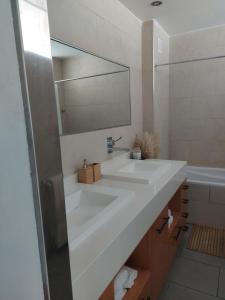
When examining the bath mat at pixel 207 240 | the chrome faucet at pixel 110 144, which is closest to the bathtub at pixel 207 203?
the bath mat at pixel 207 240

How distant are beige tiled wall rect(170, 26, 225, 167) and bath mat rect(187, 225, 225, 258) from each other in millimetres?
975

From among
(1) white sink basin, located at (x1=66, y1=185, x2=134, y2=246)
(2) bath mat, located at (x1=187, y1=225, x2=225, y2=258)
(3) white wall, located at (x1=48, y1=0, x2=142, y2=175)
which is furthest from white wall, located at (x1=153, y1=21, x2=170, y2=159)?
(1) white sink basin, located at (x1=66, y1=185, x2=134, y2=246)

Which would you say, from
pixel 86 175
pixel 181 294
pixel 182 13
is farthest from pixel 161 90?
pixel 181 294

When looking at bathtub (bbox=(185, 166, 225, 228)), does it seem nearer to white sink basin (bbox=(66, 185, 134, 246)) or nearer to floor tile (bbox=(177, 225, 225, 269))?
floor tile (bbox=(177, 225, 225, 269))

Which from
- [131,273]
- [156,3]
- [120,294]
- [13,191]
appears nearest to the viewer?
[13,191]

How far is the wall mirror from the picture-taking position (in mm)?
1350

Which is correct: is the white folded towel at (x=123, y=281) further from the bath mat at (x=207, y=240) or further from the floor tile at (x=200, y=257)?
the bath mat at (x=207, y=240)

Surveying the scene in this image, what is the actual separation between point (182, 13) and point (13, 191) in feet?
8.57

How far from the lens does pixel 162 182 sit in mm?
1384

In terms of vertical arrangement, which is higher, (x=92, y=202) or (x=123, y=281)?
(x=92, y=202)

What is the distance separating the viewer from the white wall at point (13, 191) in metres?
0.28

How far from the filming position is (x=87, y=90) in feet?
5.21

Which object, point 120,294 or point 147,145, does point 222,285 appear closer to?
point 120,294

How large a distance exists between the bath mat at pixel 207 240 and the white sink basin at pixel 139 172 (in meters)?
0.94
